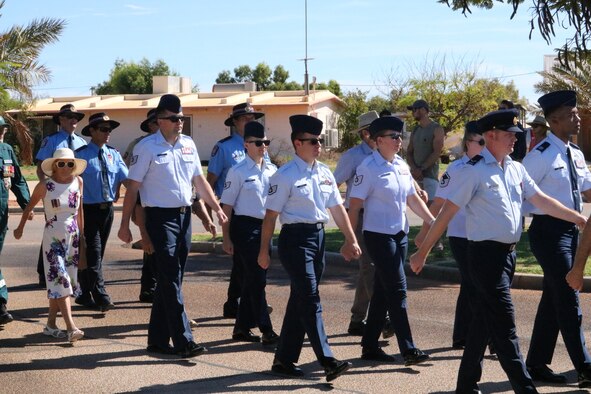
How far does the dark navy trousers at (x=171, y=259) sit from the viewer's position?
867 cm

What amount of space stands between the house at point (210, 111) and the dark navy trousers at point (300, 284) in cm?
4192

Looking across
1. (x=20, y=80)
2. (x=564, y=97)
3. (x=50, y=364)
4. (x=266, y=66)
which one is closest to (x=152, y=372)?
(x=50, y=364)

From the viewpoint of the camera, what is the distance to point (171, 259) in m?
8.70

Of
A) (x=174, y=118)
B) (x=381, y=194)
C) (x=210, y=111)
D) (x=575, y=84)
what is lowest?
(x=381, y=194)

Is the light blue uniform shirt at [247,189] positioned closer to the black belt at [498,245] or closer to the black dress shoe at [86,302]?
the black dress shoe at [86,302]

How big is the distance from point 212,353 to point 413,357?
1.78 meters

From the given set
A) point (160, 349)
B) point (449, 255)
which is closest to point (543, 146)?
point (160, 349)

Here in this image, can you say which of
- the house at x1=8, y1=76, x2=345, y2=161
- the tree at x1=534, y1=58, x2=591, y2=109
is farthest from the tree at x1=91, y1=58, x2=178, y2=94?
the tree at x1=534, y1=58, x2=591, y2=109

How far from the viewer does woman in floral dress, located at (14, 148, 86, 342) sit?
9328 millimetres

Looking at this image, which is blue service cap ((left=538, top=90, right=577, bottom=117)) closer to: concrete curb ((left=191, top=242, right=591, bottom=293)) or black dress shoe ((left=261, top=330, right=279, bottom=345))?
black dress shoe ((left=261, top=330, right=279, bottom=345))

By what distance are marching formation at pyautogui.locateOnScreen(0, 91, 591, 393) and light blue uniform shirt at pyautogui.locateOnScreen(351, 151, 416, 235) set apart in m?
0.01

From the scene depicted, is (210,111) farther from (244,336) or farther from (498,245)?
(498,245)

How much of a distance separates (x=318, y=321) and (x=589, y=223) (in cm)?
226

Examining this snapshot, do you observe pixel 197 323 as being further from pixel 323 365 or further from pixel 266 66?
pixel 266 66
